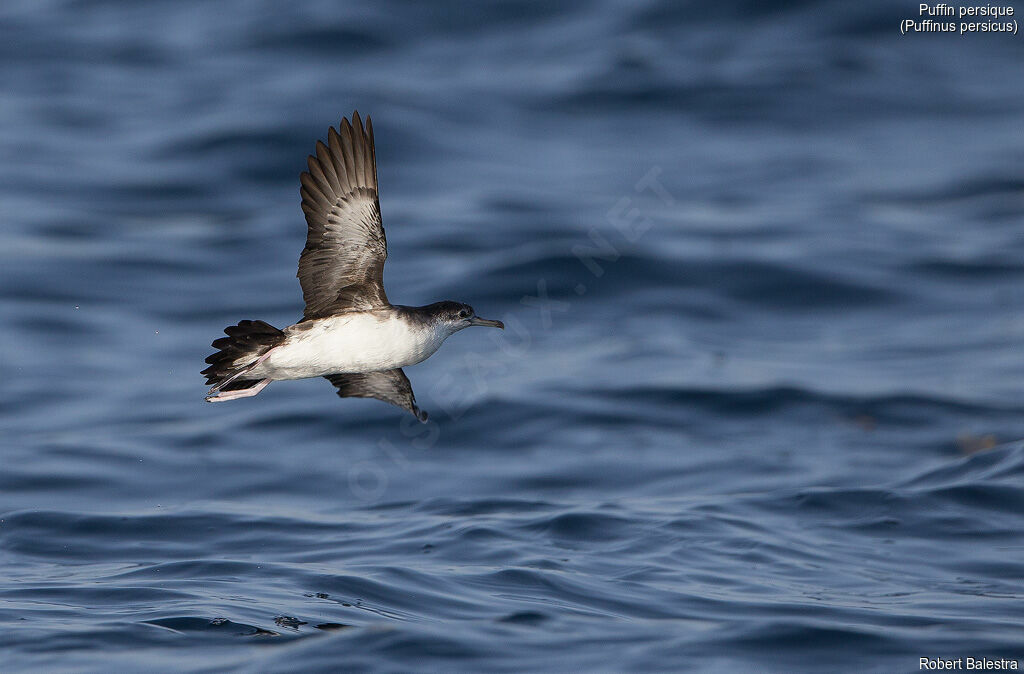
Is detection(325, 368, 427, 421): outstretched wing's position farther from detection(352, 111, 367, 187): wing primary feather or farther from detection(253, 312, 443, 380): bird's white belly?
detection(352, 111, 367, 187): wing primary feather

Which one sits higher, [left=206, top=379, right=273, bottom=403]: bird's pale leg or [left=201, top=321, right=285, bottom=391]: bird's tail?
[left=201, top=321, right=285, bottom=391]: bird's tail

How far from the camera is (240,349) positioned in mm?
7090

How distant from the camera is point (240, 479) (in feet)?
51.2

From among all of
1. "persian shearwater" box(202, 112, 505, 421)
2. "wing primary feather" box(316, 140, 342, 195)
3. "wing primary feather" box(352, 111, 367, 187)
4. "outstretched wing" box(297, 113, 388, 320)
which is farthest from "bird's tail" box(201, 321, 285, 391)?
"wing primary feather" box(352, 111, 367, 187)

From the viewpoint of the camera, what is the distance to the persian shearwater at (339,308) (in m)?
6.91

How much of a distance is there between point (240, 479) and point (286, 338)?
9.06 metres

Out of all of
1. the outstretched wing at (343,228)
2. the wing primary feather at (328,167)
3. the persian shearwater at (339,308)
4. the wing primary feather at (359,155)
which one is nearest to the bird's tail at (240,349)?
the persian shearwater at (339,308)

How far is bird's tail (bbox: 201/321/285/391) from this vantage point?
6988mm

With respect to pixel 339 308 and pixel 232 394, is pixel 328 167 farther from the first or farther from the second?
pixel 232 394

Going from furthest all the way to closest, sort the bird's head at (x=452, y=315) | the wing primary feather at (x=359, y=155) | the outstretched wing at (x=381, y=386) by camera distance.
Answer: the outstretched wing at (x=381, y=386) → the bird's head at (x=452, y=315) → the wing primary feather at (x=359, y=155)

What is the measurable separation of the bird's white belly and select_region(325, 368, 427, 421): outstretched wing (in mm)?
960

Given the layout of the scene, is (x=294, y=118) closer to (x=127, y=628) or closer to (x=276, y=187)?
(x=276, y=187)

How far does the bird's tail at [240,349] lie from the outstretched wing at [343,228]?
31cm

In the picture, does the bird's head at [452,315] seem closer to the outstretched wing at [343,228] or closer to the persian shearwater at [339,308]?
the persian shearwater at [339,308]
